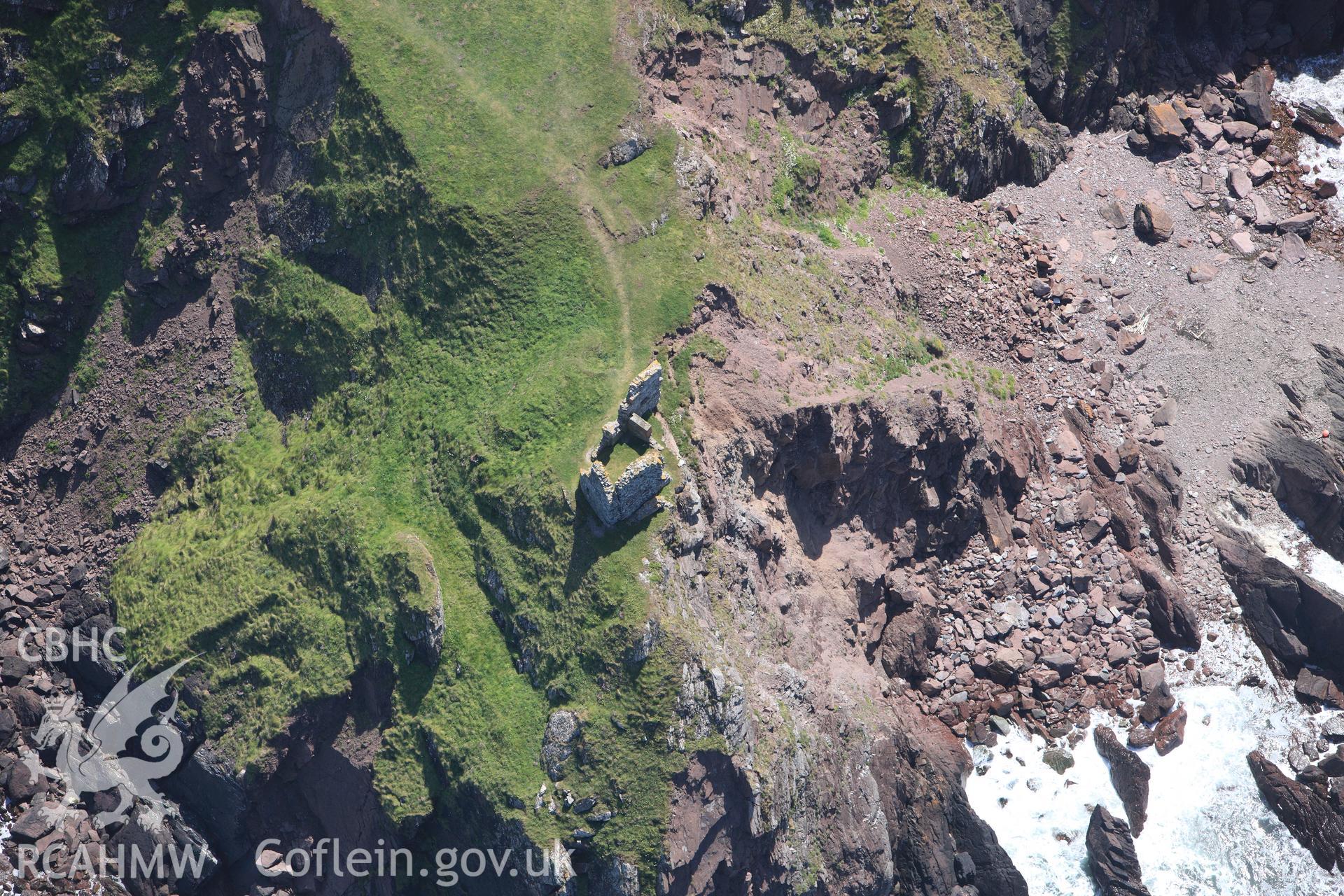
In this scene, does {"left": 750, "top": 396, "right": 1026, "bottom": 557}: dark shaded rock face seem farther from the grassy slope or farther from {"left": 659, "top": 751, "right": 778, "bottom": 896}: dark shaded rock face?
{"left": 659, "top": 751, "right": 778, "bottom": 896}: dark shaded rock face

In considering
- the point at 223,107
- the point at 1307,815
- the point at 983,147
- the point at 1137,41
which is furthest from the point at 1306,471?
the point at 223,107

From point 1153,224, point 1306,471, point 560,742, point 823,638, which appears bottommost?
point 560,742

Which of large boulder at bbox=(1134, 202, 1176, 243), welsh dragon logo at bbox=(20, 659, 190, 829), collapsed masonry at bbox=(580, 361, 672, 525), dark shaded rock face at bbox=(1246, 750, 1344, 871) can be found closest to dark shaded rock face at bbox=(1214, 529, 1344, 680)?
dark shaded rock face at bbox=(1246, 750, 1344, 871)

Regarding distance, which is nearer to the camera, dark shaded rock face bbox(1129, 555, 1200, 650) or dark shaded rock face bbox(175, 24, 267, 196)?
dark shaded rock face bbox(175, 24, 267, 196)

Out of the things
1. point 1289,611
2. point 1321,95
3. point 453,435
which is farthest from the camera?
point 1321,95

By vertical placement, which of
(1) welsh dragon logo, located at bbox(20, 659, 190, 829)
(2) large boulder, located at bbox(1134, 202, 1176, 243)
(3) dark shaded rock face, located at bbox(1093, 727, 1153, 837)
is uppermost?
(2) large boulder, located at bbox(1134, 202, 1176, 243)

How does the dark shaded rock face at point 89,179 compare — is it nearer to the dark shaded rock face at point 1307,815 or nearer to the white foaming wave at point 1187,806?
the white foaming wave at point 1187,806

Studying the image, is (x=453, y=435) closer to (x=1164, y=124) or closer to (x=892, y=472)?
(x=892, y=472)
